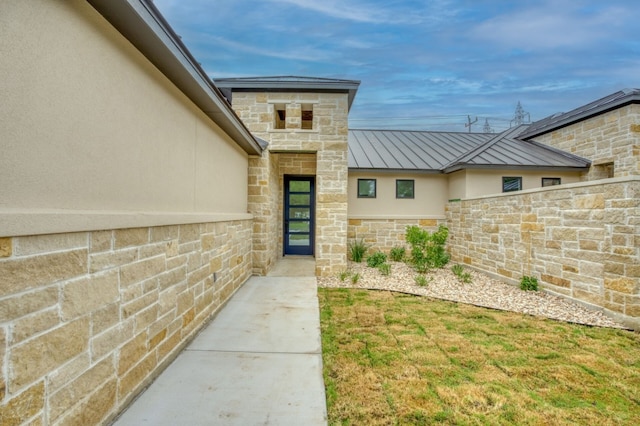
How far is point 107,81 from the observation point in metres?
2.32

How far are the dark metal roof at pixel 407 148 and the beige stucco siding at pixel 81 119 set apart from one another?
8195 mm

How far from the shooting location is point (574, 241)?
5.68m

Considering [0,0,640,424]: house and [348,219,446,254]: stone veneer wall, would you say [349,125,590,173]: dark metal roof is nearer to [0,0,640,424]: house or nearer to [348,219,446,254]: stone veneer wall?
[348,219,446,254]: stone veneer wall

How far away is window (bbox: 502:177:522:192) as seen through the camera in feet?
34.6

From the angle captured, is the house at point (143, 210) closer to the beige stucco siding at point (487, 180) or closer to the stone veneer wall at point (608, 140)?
the stone veneer wall at point (608, 140)

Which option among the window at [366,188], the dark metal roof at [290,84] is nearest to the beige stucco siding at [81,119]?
the dark metal roof at [290,84]

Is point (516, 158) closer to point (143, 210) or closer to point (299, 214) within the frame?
point (299, 214)

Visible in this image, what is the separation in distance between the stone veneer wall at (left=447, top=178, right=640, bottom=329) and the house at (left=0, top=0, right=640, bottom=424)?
3 cm

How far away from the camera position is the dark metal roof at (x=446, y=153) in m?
10.5

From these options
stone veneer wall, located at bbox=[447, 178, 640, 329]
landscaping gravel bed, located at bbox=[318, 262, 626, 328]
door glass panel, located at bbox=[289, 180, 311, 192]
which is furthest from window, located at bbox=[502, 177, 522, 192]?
door glass panel, located at bbox=[289, 180, 311, 192]

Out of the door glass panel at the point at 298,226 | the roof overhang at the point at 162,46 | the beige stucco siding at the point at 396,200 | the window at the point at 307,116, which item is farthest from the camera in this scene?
the beige stucco siding at the point at 396,200

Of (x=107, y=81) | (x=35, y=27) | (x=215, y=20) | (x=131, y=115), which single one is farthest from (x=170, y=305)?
(x=215, y=20)

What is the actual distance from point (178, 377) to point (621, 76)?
→ 240 ft

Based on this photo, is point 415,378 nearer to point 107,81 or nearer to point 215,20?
point 107,81
